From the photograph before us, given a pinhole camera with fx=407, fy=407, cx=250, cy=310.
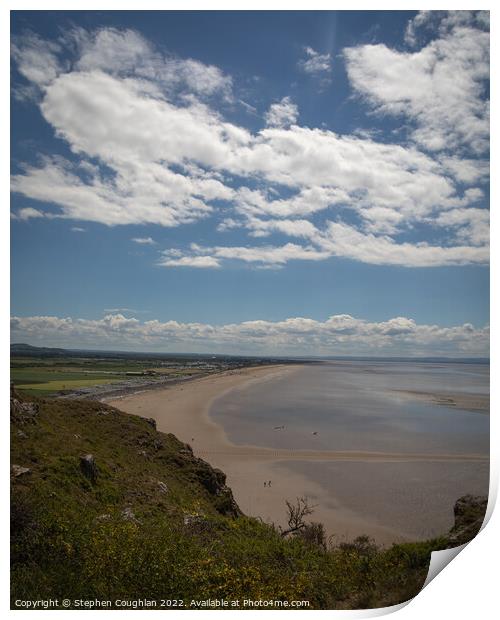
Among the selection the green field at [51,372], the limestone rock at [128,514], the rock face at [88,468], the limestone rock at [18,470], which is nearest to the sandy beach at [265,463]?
the limestone rock at [128,514]

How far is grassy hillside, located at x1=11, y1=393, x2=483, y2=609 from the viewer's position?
15.2 ft

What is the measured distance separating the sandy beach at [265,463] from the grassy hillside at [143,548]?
9.47 feet

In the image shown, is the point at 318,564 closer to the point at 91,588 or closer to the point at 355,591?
the point at 355,591

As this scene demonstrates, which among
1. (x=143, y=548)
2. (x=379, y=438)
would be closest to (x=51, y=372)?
(x=143, y=548)

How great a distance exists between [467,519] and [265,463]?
8.61 metres

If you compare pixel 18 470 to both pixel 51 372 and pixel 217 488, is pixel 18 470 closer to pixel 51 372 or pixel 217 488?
pixel 51 372

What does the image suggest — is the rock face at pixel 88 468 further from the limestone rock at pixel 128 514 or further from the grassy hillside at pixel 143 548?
the limestone rock at pixel 128 514

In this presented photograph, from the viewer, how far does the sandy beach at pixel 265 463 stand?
918 cm

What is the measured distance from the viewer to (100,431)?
7.36m

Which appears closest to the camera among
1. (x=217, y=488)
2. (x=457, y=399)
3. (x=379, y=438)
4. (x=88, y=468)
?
(x=88, y=468)

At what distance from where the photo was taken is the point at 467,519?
5.75 metres

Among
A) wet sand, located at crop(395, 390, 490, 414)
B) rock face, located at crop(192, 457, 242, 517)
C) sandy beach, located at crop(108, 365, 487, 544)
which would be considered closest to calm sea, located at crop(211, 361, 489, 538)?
sandy beach, located at crop(108, 365, 487, 544)

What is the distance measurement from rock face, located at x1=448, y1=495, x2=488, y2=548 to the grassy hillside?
0.03 meters
